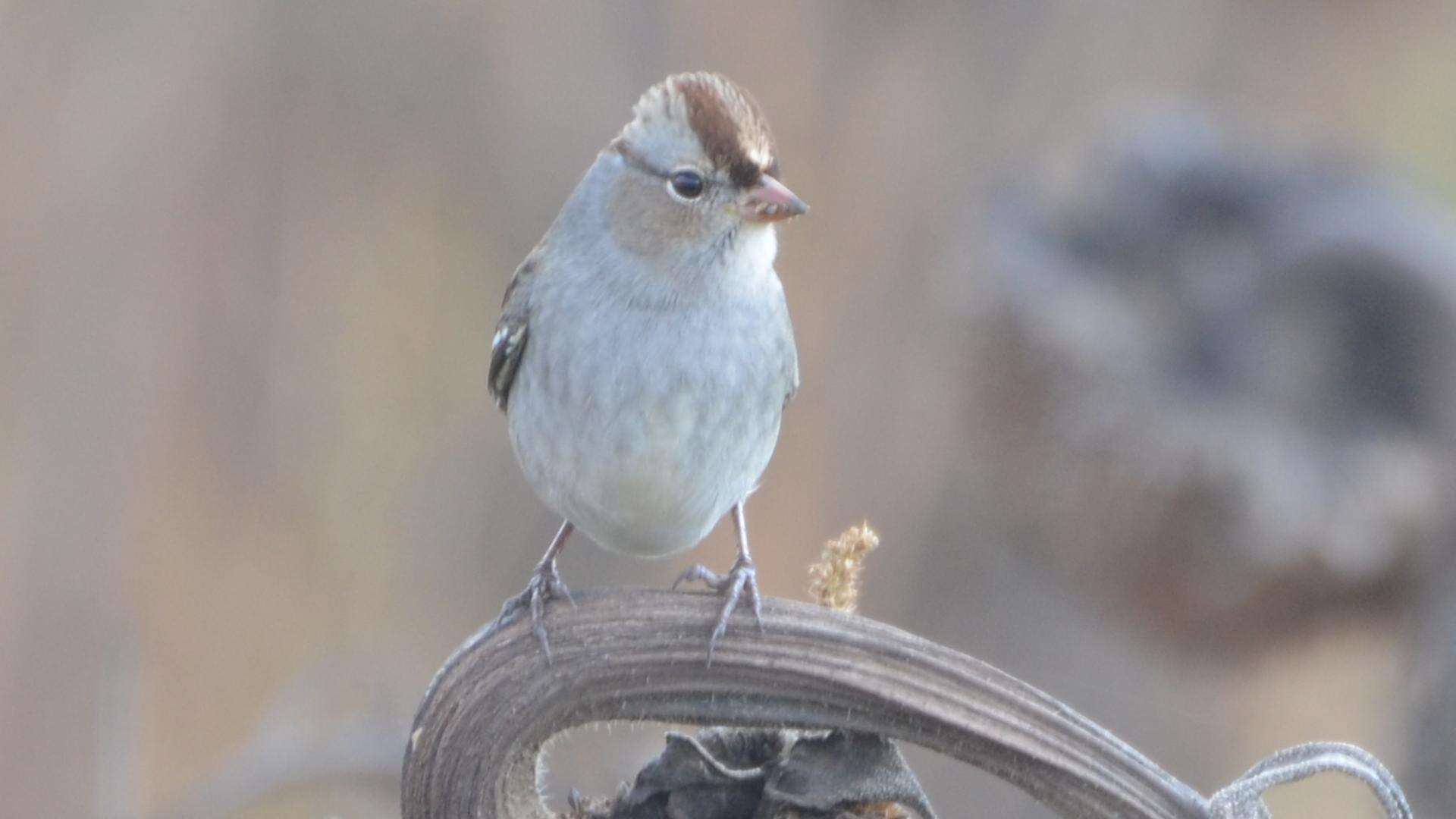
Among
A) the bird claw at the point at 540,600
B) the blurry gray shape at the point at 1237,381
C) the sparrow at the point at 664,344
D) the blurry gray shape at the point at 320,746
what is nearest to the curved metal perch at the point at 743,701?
the bird claw at the point at 540,600

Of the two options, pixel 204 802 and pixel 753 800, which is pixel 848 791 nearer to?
pixel 753 800

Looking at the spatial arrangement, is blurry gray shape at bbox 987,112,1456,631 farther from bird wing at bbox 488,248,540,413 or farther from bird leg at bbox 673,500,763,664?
bird wing at bbox 488,248,540,413

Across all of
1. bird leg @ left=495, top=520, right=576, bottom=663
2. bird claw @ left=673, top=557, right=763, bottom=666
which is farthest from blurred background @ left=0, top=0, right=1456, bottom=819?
bird claw @ left=673, top=557, right=763, bottom=666

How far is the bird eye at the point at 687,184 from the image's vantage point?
7.79 feet

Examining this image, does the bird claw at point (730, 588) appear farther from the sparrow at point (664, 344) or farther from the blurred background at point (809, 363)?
the blurred background at point (809, 363)

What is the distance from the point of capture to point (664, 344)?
7.95 ft

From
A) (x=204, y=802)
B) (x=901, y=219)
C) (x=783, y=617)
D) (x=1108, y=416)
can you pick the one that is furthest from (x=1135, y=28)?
(x=783, y=617)

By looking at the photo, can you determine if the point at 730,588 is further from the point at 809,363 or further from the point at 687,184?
the point at 809,363

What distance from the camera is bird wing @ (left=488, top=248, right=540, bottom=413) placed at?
2.59 m

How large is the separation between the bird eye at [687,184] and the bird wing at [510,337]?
327mm

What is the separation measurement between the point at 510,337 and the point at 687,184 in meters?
0.40

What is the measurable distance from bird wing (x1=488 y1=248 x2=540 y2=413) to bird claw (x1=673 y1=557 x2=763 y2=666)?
1.71ft

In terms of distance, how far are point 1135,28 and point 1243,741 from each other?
2115mm

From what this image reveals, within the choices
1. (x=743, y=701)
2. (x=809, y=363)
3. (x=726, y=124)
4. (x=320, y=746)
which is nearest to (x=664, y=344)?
(x=726, y=124)
